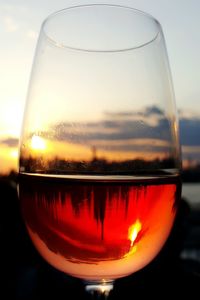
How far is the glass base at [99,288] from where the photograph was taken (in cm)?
60

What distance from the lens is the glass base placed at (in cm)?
60

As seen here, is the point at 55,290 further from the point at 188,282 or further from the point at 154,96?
the point at 154,96

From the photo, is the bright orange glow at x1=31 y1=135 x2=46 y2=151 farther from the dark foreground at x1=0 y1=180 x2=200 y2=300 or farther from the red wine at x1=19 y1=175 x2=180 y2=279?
the dark foreground at x1=0 y1=180 x2=200 y2=300

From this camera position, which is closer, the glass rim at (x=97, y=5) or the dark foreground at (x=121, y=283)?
the glass rim at (x=97, y=5)

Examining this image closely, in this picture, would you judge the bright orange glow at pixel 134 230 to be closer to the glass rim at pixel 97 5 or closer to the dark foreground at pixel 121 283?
the dark foreground at pixel 121 283

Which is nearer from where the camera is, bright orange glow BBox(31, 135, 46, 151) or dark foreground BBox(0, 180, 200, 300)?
bright orange glow BBox(31, 135, 46, 151)

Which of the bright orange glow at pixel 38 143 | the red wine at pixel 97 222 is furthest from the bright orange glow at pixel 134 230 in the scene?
the bright orange glow at pixel 38 143

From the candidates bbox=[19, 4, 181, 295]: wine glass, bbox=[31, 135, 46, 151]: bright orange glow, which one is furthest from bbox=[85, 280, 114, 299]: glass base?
bbox=[31, 135, 46, 151]: bright orange glow

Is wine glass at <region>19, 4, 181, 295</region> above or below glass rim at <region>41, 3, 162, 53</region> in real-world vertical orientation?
below

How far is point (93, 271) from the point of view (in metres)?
0.62

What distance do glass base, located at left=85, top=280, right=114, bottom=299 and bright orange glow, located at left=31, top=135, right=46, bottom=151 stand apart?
220 millimetres

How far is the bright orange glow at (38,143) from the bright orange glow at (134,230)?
0.19 m

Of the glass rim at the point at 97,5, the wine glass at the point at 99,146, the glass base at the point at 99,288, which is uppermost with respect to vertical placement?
the glass rim at the point at 97,5

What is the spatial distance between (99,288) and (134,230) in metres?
0.10
